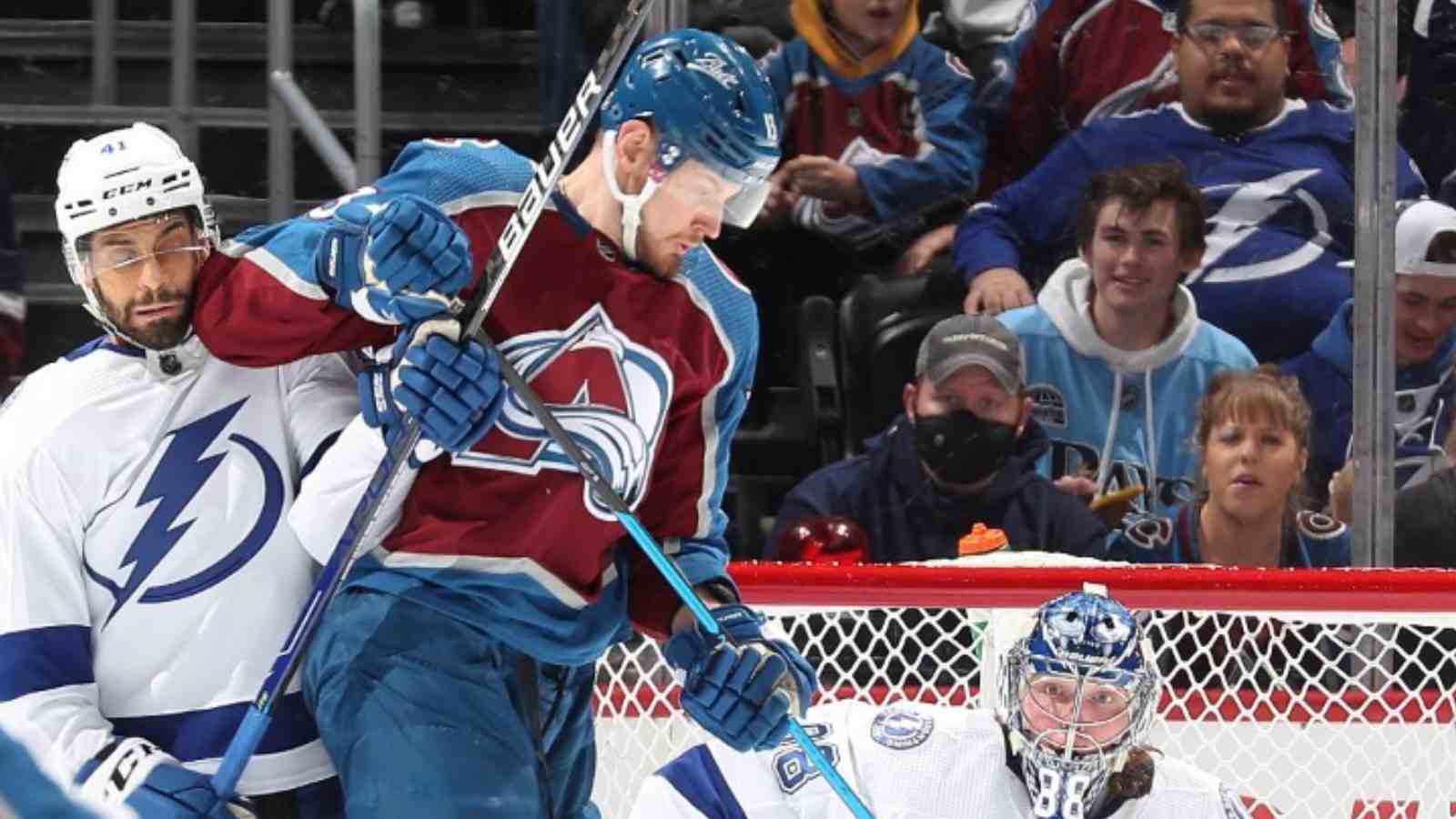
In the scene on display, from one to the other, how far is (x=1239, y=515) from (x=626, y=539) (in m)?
1.63

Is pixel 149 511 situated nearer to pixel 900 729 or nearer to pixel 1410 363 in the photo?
pixel 900 729

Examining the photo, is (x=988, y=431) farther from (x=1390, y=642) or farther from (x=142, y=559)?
(x=142, y=559)

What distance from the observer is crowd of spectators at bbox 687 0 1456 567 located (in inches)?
155

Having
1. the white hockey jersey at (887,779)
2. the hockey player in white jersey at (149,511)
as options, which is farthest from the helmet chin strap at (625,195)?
the white hockey jersey at (887,779)

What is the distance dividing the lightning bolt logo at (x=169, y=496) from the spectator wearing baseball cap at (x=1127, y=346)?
182cm

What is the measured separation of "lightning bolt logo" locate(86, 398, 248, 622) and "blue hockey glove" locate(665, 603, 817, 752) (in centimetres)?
47

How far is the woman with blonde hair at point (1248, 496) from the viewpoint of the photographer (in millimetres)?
3898

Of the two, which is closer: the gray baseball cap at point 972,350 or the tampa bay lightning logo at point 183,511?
the tampa bay lightning logo at point 183,511

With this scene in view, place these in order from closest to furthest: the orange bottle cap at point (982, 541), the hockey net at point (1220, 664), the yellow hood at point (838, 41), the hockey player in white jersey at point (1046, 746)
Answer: the hockey player in white jersey at point (1046, 746)
the hockey net at point (1220, 664)
the orange bottle cap at point (982, 541)
the yellow hood at point (838, 41)

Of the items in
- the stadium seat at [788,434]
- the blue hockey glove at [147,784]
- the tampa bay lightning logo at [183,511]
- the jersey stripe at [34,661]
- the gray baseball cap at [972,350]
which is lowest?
the stadium seat at [788,434]

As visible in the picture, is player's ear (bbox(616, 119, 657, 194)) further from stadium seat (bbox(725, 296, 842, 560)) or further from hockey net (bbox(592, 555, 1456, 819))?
stadium seat (bbox(725, 296, 842, 560))

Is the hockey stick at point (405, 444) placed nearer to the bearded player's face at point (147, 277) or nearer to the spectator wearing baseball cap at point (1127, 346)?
the bearded player's face at point (147, 277)

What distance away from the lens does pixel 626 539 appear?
2.55 meters

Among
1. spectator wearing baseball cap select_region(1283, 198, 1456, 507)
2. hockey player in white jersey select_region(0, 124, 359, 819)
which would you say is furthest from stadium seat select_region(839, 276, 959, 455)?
hockey player in white jersey select_region(0, 124, 359, 819)
